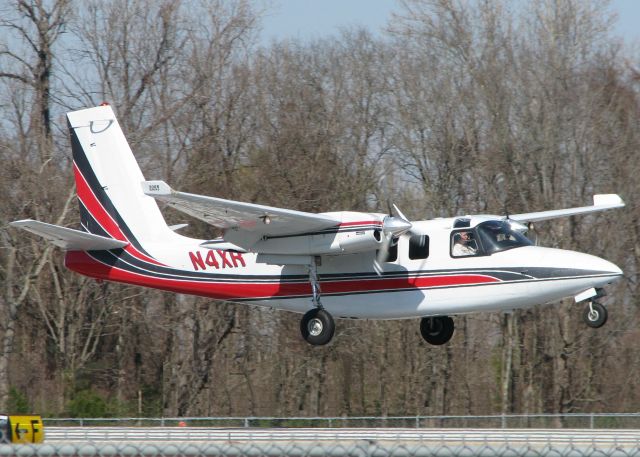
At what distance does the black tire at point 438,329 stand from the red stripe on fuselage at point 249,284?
1.70 meters

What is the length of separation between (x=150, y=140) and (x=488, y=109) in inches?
464

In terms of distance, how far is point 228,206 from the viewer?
17297 millimetres

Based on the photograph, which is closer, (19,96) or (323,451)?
(323,451)

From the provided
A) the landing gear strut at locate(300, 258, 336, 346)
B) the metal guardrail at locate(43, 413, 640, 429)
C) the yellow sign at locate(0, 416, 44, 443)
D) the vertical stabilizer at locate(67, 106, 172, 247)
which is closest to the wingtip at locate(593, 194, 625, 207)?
the metal guardrail at locate(43, 413, 640, 429)

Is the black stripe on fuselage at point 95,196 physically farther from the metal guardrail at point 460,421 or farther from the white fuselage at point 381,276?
the metal guardrail at point 460,421

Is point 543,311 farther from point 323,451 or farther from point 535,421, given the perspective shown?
point 323,451

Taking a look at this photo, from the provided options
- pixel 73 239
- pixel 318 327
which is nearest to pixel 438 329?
pixel 318 327

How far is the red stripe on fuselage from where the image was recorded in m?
18.3

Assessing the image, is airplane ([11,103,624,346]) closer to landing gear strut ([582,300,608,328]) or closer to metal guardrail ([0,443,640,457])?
landing gear strut ([582,300,608,328])

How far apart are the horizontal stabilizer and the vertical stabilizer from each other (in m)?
0.46

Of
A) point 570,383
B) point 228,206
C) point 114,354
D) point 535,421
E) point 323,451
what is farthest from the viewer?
point 114,354

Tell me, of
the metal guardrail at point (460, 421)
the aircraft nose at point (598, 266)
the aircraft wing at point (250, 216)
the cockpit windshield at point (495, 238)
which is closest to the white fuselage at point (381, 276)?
the aircraft nose at point (598, 266)

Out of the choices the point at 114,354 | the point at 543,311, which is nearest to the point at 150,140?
the point at 114,354

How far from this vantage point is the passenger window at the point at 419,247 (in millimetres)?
18422
